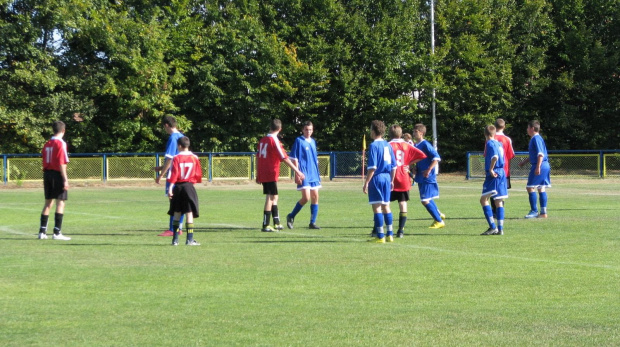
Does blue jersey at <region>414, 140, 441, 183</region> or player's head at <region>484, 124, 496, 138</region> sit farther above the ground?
player's head at <region>484, 124, 496, 138</region>

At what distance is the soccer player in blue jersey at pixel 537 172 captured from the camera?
17656mm

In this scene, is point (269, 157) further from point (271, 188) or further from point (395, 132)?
point (395, 132)

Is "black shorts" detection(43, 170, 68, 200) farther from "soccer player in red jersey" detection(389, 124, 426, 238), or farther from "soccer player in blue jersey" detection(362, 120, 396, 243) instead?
"soccer player in red jersey" detection(389, 124, 426, 238)

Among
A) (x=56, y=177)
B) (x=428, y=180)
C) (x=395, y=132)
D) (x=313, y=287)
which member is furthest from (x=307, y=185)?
(x=313, y=287)

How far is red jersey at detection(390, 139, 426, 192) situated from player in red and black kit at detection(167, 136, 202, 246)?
135 inches

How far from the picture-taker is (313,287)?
340 inches

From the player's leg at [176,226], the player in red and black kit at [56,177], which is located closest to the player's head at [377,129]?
the player's leg at [176,226]

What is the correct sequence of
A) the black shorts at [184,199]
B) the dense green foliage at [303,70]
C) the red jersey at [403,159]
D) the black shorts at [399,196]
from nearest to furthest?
the black shorts at [184,199] → the red jersey at [403,159] → the black shorts at [399,196] → the dense green foliage at [303,70]

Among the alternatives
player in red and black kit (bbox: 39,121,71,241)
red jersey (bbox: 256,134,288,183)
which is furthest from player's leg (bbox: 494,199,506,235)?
player in red and black kit (bbox: 39,121,71,241)

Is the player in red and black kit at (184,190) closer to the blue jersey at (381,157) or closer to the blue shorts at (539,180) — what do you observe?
the blue jersey at (381,157)

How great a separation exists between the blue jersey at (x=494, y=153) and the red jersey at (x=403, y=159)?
1.18m

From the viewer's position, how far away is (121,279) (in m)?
9.09

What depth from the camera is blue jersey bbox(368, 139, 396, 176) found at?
40.8 feet

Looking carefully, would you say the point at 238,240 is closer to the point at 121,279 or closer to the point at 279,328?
the point at 121,279
